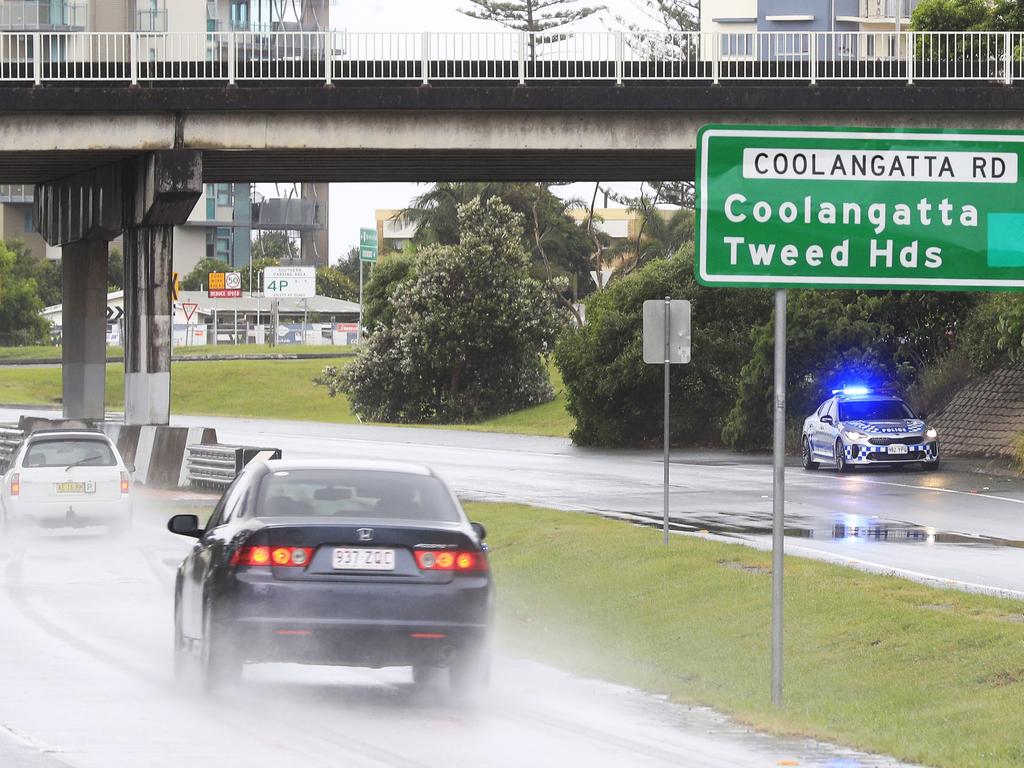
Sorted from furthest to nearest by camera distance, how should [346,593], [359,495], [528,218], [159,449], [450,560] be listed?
[528,218], [159,449], [359,495], [450,560], [346,593]

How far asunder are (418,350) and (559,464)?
2832 cm

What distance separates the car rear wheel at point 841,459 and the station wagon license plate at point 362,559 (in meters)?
26.1

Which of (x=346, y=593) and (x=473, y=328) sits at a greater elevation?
(x=473, y=328)

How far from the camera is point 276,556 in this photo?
34.1 feet

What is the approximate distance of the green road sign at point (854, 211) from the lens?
1072 cm

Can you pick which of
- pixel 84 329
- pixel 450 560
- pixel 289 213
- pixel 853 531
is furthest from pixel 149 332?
pixel 289 213

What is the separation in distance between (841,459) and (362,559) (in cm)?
2627

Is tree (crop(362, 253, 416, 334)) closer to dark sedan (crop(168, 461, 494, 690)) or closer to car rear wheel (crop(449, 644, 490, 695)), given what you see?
car rear wheel (crop(449, 644, 490, 695))

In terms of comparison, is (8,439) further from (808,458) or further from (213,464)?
(808,458)

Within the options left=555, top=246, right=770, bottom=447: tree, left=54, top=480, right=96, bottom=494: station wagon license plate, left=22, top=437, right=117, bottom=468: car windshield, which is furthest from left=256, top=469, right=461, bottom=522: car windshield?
left=555, top=246, right=770, bottom=447: tree

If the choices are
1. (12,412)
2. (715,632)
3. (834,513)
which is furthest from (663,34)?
(12,412)

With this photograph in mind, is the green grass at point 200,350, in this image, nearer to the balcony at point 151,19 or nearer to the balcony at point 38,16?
the balcony at point 38,16

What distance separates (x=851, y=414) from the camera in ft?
119

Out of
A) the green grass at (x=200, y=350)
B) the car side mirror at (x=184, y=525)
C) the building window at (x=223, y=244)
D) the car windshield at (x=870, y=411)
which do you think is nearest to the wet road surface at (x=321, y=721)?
the car side mirror at (x=184, y=525)
